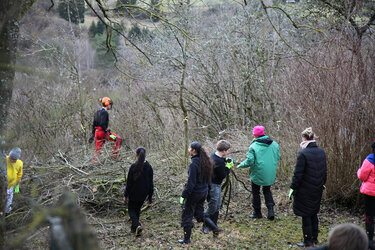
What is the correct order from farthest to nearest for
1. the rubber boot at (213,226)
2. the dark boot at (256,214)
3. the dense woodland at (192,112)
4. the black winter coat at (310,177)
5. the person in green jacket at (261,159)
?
1. the dark boot at (256,214)
2. the person in green jacket at (261,159)
3. the rubber boot at (213,226)
4. the black winter coat at (310,177)
5. the dense woodland at (192,112)

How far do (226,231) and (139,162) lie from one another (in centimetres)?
200

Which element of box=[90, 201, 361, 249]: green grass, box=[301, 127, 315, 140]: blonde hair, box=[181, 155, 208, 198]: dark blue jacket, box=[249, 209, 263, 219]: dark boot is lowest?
box=[90, 201, 361, 249]: green grass

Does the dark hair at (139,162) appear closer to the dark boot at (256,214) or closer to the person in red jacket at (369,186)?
the dark boot at (256,214)

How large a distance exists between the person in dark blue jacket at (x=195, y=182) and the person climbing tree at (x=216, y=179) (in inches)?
9.6

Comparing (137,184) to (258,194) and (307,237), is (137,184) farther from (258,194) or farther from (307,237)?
(307,237)

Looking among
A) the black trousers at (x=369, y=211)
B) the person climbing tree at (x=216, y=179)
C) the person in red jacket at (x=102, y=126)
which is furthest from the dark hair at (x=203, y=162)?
the person in red jacket at (x=102, y=126)

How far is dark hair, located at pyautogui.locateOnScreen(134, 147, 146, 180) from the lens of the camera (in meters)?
5.84

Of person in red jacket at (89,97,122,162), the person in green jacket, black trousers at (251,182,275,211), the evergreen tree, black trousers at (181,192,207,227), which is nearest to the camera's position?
black trousers at (181,192,207,227)

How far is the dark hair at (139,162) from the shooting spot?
19.2ft

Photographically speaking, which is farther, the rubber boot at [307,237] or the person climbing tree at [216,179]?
the person climbing tree at [216,179]

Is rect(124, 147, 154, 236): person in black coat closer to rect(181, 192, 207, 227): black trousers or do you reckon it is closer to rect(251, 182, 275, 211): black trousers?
rect(181, 192, 207, 227): black trousers

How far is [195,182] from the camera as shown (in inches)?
214

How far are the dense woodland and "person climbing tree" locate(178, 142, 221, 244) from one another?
0.60 meters

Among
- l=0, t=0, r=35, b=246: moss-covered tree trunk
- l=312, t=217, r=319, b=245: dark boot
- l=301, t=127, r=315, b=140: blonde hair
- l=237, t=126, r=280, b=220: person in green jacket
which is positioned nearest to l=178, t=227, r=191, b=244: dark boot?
l=237, t=126, r=280, b=220: person in green jacket
